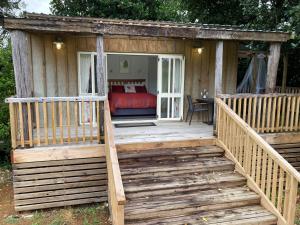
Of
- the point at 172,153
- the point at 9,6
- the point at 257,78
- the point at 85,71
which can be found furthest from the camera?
the point at 9,6

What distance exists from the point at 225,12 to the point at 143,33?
8.82 meters

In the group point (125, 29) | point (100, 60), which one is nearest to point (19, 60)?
point (100, 60)

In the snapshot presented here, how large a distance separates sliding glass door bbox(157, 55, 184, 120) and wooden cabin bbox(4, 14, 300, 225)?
0.20 ft

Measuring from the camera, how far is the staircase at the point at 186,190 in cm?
371

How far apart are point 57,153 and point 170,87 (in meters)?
3.72

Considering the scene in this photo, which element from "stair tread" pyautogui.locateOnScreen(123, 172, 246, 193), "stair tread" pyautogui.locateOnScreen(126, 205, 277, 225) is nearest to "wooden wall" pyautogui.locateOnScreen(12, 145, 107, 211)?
"stair tread" pyautogui.locateOnScreen(123, 172, 246, 193)

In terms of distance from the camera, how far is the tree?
13203mm

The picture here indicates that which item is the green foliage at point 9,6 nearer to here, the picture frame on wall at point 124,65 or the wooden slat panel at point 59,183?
the picture frame on wall at point 124,65

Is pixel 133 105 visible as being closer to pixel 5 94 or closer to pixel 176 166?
pixel 5 94

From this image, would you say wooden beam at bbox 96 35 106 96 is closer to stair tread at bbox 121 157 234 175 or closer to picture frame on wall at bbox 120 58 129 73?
stair tread at bbox 121 157 234 175

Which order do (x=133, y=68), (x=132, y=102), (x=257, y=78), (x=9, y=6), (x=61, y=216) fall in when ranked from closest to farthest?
(x=61, y=216)
(x=257, y=78)
(x=132, y=102)
(x=133, y=68)
(x=9, y=6)

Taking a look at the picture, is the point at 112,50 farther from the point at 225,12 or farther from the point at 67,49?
the point at 225,12

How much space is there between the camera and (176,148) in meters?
5.11

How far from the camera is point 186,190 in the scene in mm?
4148
